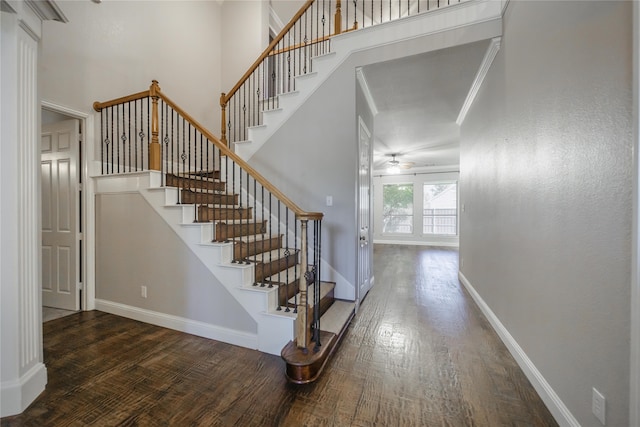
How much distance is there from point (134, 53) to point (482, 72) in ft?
15.1

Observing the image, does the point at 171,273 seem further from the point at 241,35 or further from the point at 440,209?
the point at 440,209

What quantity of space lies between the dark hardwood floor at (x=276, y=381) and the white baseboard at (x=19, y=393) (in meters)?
0.05

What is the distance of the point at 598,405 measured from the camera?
117cm

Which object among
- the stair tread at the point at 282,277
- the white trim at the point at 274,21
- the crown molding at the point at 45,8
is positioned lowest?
the stair tread at the point at 282,277

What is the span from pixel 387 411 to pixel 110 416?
1650 mm

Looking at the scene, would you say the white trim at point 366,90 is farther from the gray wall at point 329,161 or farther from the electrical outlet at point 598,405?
the electrical outlet at point 598,405

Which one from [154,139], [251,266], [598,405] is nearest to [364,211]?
[251,266]

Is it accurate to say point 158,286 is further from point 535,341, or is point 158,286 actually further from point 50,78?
point 535,341

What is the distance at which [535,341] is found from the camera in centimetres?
176

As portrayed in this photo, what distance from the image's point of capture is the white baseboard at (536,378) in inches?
55.6

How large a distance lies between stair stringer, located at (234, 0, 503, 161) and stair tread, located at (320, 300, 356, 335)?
223 cm

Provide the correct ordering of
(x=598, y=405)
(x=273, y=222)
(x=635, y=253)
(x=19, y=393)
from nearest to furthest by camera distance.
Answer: (x=635, y=253) → (x=598, y=405) → (x=19, y=393) → (x=273, y=222)

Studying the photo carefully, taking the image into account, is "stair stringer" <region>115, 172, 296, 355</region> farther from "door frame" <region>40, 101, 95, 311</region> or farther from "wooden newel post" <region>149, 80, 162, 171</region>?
"door frame" <region>40, 101, 95, 311</region>

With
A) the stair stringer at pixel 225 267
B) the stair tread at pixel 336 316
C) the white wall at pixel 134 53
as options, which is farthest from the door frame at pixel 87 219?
the stair tread at pixel 336 316
